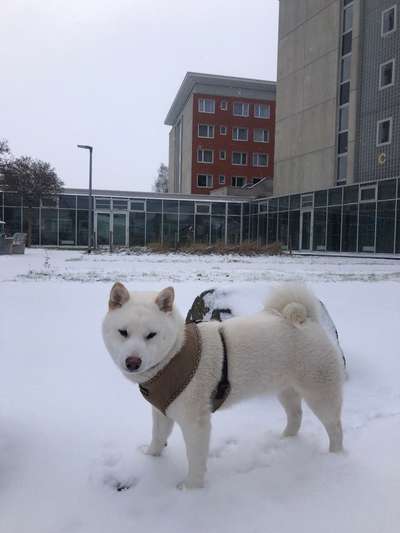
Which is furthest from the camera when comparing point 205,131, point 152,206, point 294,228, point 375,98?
point 205,131

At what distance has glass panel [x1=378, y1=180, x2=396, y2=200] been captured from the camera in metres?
24.6

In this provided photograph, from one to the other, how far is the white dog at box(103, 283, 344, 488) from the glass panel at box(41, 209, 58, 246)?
112ft

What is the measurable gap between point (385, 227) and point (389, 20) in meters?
12.2

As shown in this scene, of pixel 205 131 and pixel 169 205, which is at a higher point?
pixel 205 131

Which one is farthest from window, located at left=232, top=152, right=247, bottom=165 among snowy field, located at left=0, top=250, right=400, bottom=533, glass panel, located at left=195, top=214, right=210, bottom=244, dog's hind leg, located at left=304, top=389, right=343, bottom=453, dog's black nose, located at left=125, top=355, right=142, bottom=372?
dog's black nose, located at left=125, top=355, right=142, bottom=372

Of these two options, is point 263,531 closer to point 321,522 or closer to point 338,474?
point 321,522

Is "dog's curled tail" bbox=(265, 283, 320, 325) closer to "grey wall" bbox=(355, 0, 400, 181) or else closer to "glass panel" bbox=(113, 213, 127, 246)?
"grey wall" bbox=(355, 0, 400, 181)

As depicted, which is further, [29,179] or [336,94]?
[336,94]

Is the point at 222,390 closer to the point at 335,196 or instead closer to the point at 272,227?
the point at 335,196

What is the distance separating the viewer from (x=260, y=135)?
174 ft

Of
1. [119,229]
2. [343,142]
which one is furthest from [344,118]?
[119,229]

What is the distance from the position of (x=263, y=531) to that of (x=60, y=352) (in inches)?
129

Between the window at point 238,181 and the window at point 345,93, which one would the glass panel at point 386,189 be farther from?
the window at point 238,181

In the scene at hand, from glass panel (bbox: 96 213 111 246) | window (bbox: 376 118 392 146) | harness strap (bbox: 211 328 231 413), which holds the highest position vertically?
window (bbox: 376 118 392 146)
